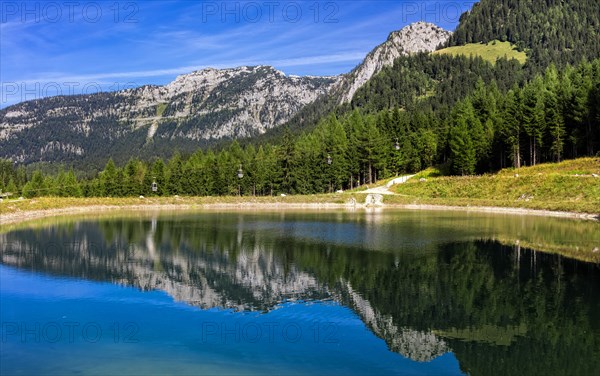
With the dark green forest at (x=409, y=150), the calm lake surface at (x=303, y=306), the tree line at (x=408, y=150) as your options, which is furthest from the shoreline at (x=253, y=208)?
the calm lake surface at (x=303, y=306)

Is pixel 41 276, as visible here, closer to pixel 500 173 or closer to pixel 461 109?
pixel 500 173

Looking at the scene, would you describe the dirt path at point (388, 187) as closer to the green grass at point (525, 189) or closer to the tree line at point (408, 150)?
the green grass at point (525, 189)

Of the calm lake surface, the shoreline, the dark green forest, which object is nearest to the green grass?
the shoreline

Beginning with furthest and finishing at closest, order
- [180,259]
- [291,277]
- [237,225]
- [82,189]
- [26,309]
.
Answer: [82,189] < [237,225] < [180,259] < [291,277] < [26,309]

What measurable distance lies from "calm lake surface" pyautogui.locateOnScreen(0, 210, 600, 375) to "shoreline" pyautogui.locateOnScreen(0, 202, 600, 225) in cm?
2233

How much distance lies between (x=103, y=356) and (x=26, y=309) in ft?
27.0

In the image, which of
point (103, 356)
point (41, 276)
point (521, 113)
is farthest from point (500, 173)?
point (103, 356)

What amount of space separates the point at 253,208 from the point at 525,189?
149 feet

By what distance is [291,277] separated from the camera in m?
28.1

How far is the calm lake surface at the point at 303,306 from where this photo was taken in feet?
51.5

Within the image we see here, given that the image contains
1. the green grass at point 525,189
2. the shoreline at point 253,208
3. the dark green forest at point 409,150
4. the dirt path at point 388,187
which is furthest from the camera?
the dirt path at point 388,187

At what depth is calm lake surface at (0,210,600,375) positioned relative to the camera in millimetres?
15695

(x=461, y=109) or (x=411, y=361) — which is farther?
(x=461, y=109)

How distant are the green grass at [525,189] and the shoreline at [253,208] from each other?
1.18 meters
